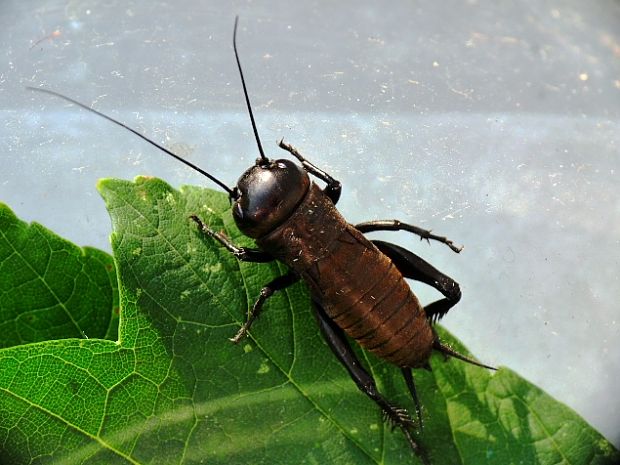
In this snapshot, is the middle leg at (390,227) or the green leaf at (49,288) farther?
the middle leg at (390,227)

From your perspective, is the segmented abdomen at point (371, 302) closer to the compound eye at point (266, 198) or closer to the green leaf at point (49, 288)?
the compound eye at point (266, 198)

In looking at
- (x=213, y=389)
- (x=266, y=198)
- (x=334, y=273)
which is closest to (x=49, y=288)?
(x=213, y=389)

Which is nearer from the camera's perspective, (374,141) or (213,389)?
(213,389)

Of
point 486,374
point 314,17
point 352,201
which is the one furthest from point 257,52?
point 486,374

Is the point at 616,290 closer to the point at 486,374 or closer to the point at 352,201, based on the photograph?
the point at 486,374

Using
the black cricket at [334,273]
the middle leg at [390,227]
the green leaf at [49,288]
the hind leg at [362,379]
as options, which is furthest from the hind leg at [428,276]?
the green leaf at [49,288]

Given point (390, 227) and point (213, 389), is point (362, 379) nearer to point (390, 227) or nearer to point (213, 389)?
point (213, 389)
